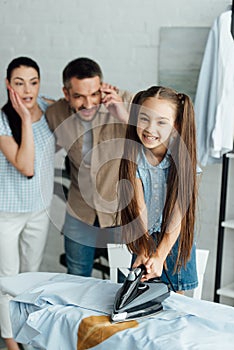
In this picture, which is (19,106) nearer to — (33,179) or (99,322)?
(33,179)

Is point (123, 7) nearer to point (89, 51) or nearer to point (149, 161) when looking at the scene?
point (89, 51)

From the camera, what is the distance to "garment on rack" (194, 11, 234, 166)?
2924 mm

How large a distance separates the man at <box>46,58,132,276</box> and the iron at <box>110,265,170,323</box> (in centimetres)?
75

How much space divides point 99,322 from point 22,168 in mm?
1460

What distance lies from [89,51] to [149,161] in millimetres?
1769

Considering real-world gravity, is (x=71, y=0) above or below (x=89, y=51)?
above

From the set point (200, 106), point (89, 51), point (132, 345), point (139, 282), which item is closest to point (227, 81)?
point (200, 106)

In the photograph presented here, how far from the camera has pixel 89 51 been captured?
3549 mm

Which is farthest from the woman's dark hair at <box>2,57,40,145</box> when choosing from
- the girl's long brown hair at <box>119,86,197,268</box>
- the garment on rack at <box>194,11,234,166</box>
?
the girl's long brown hair at <box>119,86,197,268</box>

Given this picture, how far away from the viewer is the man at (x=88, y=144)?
9.01 ft

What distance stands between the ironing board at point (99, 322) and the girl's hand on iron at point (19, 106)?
1.21m

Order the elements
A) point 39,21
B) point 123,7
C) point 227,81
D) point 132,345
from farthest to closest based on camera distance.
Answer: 1. point 39,21
2. point 123,7
3. point 227,81
4. point 132,345

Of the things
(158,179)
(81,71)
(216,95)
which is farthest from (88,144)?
(158,179)

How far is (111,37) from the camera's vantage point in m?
3.46
